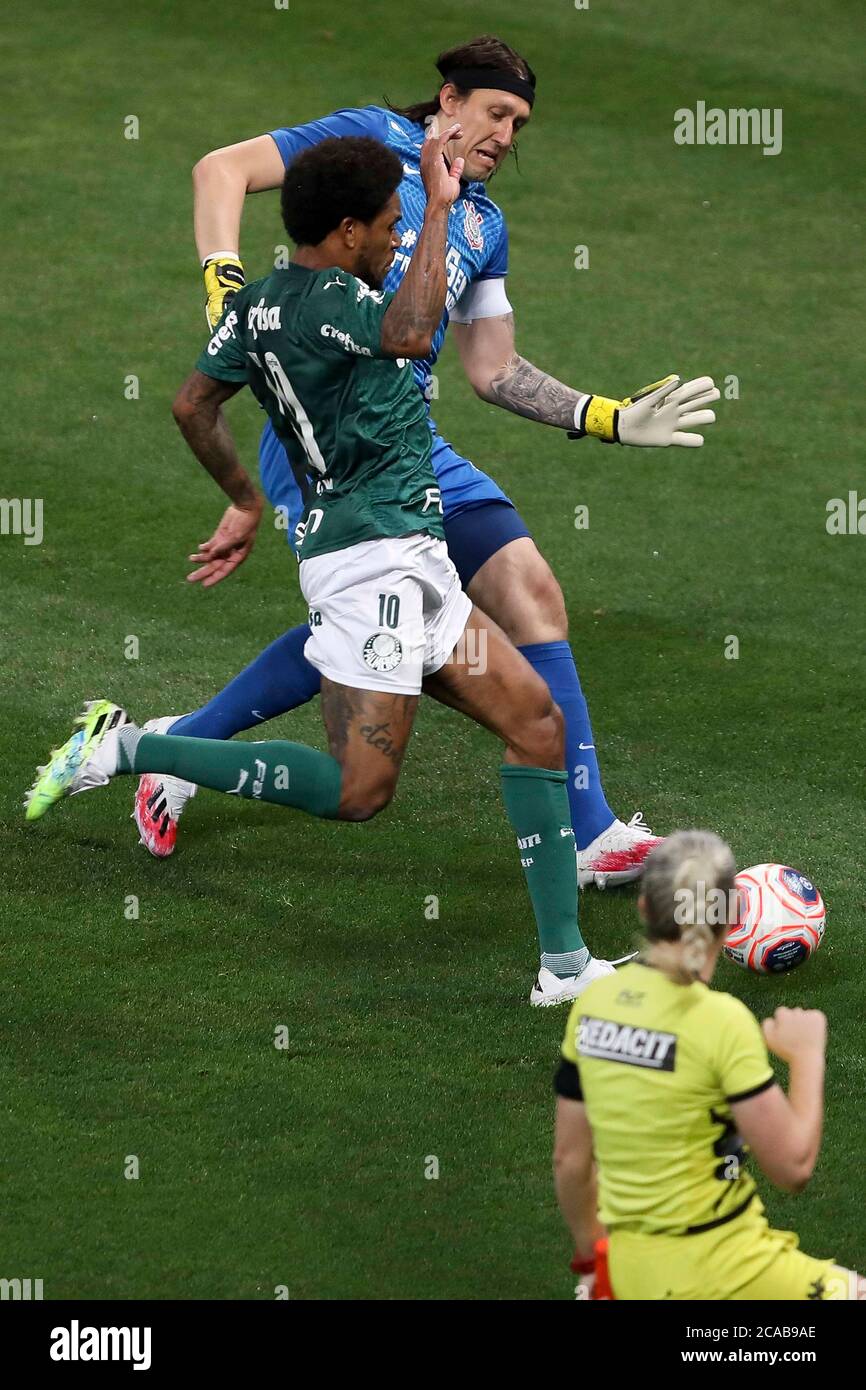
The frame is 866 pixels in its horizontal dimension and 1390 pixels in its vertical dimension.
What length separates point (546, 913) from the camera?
16.6 feet

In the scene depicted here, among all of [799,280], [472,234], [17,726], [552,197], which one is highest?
[552,197]

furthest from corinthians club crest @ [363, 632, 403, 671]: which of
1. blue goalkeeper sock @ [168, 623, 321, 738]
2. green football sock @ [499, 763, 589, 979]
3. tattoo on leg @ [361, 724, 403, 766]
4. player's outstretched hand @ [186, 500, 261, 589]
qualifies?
blue goalkeeper sock @ [168, 623, 321, 738]

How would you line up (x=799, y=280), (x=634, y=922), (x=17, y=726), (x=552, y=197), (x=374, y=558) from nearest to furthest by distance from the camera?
(x=374, y=558) → (x=634, y=922) → (x=17, y=726) → (x=799, y=280) → (x=552, y=197)

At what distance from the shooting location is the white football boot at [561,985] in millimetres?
5027

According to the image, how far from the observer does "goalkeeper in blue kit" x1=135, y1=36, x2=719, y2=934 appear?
18.4 feet

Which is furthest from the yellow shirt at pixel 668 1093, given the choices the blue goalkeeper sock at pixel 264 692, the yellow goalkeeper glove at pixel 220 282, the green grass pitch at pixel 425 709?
the blue goalkeeper sock at pixel 264 692

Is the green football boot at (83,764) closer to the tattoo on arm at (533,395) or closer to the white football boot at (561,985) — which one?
the white football boot at (561,985)

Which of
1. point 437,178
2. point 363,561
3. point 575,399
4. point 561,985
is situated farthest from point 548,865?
point 437,178

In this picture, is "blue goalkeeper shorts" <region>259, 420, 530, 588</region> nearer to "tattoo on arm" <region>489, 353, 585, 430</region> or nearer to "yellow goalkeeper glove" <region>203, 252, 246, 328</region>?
"tattoo on arm" <region>489, 353, 585, 430</region>

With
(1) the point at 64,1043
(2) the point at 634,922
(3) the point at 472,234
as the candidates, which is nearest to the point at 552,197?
(3) the point at 472,234

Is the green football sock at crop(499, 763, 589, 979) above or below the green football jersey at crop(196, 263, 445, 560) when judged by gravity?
below

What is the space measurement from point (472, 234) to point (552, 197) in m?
6.72

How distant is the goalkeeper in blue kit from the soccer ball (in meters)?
0.55
